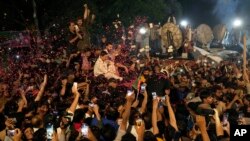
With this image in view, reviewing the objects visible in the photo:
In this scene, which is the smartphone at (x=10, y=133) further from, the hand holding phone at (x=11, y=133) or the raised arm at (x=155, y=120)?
the raised arm at (x=155, y=120)

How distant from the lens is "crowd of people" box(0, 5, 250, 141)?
21.4 ft

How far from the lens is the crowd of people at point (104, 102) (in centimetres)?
652

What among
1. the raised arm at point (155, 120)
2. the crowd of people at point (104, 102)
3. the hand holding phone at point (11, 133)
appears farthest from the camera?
the raised arm at point (155, 120)

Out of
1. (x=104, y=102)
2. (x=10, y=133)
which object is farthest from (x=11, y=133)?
(x=104, y=102)

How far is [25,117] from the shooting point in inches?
284

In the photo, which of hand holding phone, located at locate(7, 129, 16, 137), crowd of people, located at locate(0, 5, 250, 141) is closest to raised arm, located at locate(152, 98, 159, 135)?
crowd of people, located at locate(0, 5, 250, 141)

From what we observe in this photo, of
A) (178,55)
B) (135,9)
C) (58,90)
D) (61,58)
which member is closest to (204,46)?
(135,9)

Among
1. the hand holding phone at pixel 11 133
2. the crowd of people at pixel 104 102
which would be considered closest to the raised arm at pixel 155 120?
the crowd of people at pixel 104 102

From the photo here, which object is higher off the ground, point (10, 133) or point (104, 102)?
point (104, 102)

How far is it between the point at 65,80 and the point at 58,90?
0.50 meters

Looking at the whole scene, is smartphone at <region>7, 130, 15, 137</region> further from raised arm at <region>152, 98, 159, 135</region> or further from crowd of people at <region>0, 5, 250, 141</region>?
raised arm at <region>152, 98, 159, 135</region>

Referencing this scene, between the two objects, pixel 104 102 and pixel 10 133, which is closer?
pixel 10 133

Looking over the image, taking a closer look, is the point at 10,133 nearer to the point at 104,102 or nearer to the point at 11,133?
the point at 11,133

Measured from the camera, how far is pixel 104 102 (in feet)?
27.9
